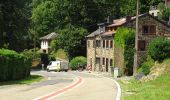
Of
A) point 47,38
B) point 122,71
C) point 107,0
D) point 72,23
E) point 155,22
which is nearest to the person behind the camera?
point 122,71

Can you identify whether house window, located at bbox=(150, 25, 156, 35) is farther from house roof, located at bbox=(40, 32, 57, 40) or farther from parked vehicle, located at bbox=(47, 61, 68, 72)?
house roof, located at bbox=(40, 32, 57, 40)

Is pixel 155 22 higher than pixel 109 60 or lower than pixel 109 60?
higher

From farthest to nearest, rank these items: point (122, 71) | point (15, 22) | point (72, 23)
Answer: point (72, 23), point (15, 22), point (122, 71)

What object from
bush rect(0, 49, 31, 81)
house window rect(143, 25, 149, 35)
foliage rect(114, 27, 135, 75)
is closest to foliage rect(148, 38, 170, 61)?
bush rect(0, 49, 31, 81)

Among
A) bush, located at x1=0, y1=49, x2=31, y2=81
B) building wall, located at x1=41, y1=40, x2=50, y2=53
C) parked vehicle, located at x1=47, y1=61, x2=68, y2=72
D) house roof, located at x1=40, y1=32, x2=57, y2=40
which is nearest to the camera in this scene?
bush, located at x1=0, y1=49, x2=31, y2=81

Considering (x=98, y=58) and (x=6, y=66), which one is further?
(x=98, y=58)

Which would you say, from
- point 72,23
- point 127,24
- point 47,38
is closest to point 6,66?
point 127,24

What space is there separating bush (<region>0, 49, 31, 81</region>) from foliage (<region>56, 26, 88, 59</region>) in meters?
40.1

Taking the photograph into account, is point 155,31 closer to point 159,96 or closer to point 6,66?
point 6,66

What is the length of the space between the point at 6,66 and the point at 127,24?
94.1ft

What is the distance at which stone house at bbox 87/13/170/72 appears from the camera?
230 feet

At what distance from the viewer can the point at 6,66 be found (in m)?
45.1

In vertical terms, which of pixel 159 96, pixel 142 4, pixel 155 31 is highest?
pixel 142 4

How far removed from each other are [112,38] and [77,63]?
19.4m
